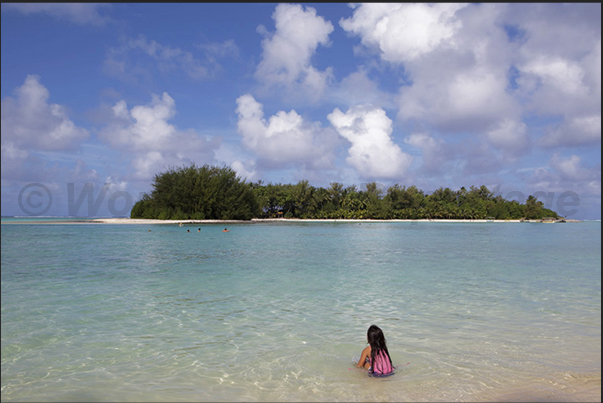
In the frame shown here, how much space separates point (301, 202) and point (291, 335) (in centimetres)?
9001

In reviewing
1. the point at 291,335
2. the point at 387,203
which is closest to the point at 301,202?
the point at 387,203

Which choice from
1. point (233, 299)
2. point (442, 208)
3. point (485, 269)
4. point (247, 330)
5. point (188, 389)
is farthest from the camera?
point (442, 208)

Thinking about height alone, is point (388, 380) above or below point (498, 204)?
below

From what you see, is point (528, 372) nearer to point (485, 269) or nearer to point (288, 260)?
point (485, 269)

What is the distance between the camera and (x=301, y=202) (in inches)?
3829

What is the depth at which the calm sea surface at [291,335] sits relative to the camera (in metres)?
5.18

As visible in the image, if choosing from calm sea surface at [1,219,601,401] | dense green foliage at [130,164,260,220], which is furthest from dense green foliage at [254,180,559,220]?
calm sea surface at [1,219,601,401]

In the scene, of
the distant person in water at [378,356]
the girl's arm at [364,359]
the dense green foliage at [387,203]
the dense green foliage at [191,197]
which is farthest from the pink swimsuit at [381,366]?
the dense green foliage at [387,203]

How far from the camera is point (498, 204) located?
110 metres

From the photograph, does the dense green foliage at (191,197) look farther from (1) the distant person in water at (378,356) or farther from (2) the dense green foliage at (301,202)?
(1) the distant person in water at (378,356)

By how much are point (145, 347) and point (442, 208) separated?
10536 cm

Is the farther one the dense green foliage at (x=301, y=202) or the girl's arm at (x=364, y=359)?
the dense green foliage at (x=301, y=202)

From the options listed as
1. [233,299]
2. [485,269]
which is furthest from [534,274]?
[233,299]

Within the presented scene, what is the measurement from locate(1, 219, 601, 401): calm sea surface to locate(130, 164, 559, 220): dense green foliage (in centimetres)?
5358
